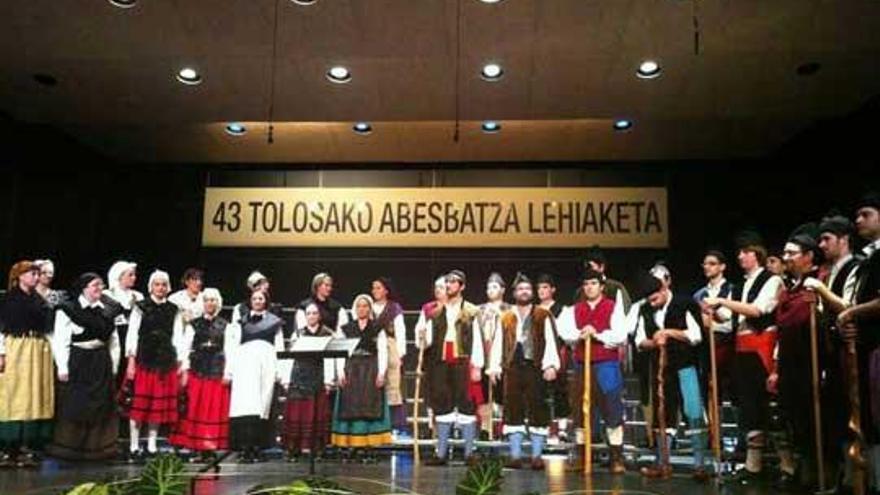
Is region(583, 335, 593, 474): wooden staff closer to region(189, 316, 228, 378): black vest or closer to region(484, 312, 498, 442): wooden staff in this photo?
region(484, 312, 498, 442): wooden staff

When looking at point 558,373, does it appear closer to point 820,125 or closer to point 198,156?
point 820,125

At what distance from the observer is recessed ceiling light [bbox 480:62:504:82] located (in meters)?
7.09

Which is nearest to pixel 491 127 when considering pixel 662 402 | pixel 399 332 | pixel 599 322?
pixel 399 332

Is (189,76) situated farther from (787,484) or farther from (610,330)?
(787,484)

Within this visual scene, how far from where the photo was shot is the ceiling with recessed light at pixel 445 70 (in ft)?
20.5

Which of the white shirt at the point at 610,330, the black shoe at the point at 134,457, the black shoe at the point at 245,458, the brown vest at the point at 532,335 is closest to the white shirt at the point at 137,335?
the black shoe at the point at 134,457

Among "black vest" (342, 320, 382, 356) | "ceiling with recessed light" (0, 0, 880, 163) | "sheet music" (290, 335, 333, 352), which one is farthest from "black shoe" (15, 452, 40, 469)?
"ceiling with recessed light" (0, 0, 880, 163)

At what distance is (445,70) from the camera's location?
7.22 meters

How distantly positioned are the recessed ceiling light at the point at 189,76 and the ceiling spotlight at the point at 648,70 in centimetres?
393

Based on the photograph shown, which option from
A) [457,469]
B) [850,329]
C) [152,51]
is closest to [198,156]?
[152,51]

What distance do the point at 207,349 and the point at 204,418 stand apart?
0.52 meters

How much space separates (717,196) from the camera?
9.88 metres

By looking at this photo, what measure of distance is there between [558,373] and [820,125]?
4.50m

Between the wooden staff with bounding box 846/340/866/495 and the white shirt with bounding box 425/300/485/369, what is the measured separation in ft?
9.07
